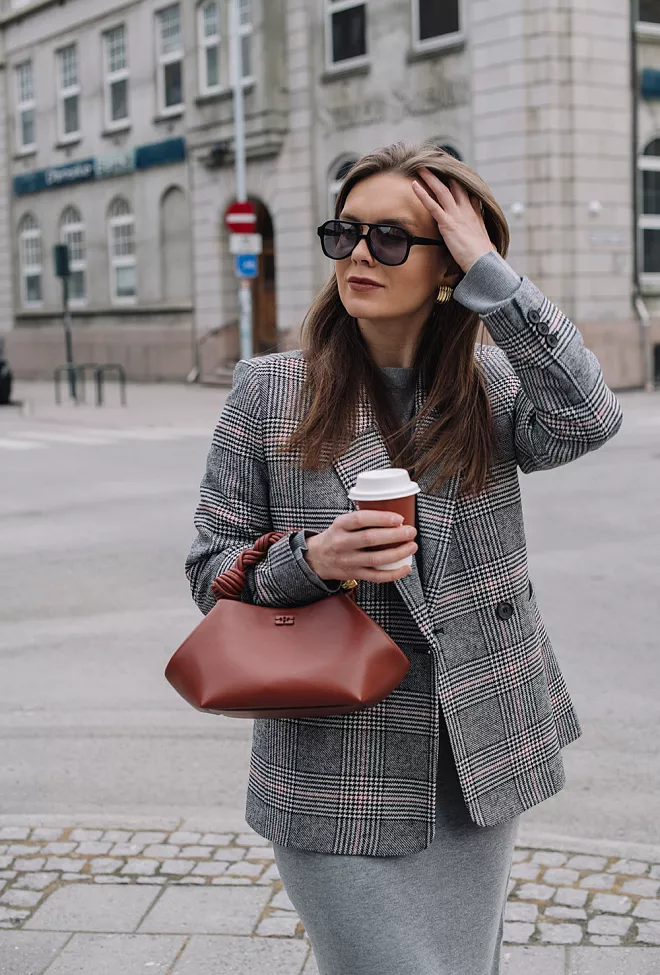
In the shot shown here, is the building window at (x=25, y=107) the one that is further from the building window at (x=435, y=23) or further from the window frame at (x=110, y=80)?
the building window at (x=435, y=23)

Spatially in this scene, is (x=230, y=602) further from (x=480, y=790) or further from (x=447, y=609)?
(x=480, y=790)

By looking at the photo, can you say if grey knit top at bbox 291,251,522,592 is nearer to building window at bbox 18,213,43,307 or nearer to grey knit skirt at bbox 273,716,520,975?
grey knit skirt at bbox 273,716,520,975

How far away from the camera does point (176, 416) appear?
71.5ft

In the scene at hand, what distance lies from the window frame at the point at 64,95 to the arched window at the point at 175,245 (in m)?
4.69

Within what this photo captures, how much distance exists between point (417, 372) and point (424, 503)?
26cm

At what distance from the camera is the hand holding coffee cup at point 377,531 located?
79.4 inches

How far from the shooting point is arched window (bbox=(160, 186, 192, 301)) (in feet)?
103

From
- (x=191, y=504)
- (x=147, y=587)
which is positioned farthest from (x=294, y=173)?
(x=147, y=587)

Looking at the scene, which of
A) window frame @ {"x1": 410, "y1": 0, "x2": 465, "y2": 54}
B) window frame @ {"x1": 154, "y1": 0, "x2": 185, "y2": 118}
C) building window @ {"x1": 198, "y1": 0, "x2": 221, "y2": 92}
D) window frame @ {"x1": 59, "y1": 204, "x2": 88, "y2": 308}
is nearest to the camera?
window frame @ {"x1": 410, "y1": 0, "x2": 465, "y2": 54}

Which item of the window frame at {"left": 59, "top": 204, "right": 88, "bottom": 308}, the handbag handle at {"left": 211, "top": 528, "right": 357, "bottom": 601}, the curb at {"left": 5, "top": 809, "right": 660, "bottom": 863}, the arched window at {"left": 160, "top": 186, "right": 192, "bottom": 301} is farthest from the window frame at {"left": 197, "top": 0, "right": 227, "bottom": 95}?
the handbag handle at {"left": 211, "top": 528, "right": 357, "bottom": 601}

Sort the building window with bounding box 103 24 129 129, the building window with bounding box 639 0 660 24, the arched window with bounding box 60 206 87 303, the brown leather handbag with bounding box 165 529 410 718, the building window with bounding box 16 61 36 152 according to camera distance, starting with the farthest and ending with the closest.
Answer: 1. the building window with bounding box 16 61 36 152
2. the arched window with bounding box 60 206 87 303
3. the building window with bounding box 103 24 129 129
4. the building window with bounding box 639 0 660 24
5. the brown leather handbag with bounding box 165 529 410 718

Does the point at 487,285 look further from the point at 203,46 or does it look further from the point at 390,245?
the point at 203,46

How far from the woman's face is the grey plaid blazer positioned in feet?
0.52

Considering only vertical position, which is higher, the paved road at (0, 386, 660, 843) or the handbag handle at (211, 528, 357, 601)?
the handbag handle at (211, 528, 357, 601)
